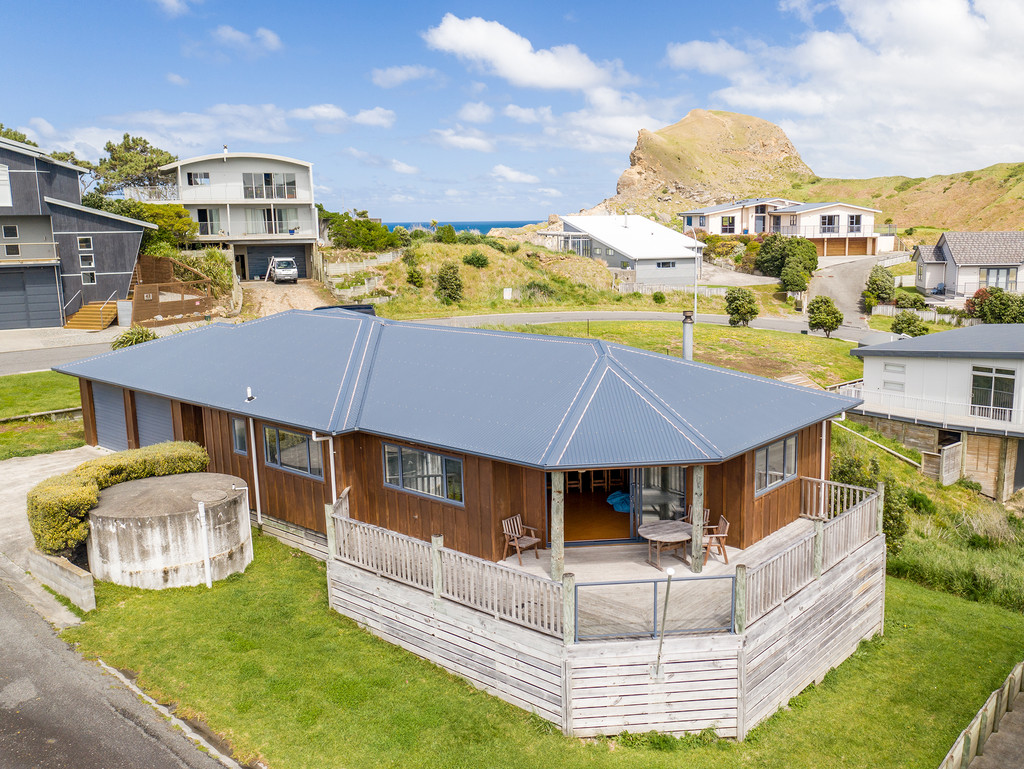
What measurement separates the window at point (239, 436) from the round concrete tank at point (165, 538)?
1.95 metres

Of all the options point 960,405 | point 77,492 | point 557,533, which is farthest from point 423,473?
point 960,405

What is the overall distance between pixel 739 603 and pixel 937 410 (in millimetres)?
22598

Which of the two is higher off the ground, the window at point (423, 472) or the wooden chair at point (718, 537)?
the window at point (423, 472)

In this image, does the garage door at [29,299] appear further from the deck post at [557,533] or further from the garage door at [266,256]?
the deck post at [557,533]

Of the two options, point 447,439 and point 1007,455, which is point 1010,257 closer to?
point 1007,455

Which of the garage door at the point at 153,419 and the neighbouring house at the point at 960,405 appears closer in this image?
the garage door at the point at 153,419

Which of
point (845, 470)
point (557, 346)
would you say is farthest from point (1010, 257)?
point (557, 346)

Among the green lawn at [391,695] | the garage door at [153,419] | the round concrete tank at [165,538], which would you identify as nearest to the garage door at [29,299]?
the garage door at [153,419]

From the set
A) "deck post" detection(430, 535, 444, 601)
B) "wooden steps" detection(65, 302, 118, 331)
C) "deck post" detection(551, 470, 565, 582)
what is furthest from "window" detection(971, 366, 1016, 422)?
"wooden steps" detection(65, 302, 118, 331)

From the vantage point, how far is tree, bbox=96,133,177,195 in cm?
Answer: 6362

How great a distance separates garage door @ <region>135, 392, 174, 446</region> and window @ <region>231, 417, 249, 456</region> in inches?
118

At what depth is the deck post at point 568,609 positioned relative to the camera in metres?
9.69

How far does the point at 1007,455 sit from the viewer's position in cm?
2688

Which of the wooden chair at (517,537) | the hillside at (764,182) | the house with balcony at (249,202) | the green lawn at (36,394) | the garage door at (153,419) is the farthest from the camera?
the hillside at (764,182)
